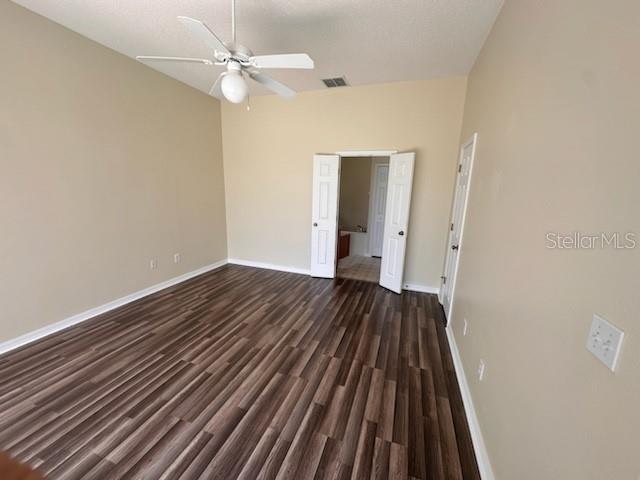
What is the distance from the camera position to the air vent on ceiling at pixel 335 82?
3.73 m

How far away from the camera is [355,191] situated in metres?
6.79

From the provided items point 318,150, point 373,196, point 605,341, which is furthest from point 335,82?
point 605,341

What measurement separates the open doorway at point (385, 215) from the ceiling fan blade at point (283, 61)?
7.54 feet

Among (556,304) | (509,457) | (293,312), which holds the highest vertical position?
(556,304)

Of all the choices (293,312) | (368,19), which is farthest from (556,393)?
(368,19)

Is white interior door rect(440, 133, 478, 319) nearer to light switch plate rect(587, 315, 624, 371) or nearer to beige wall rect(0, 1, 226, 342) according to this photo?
light switch plate rect(587, 315, 624, 371)

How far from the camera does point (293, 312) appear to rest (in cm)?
338

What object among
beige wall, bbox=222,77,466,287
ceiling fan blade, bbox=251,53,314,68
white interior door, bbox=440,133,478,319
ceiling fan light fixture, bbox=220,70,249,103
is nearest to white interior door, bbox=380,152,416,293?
beige wall, bbox=222,77,466,287

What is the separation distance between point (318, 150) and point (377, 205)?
7.45ft

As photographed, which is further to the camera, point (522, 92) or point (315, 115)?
point (315, 115)

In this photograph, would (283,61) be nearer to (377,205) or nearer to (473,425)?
(473,425)

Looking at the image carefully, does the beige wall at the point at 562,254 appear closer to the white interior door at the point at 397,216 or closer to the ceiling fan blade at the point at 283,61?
the ceiling fan blade at the point at 283,61

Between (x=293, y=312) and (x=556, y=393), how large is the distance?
8.99 feet

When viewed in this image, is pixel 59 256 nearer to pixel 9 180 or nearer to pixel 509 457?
pixel 9 180
